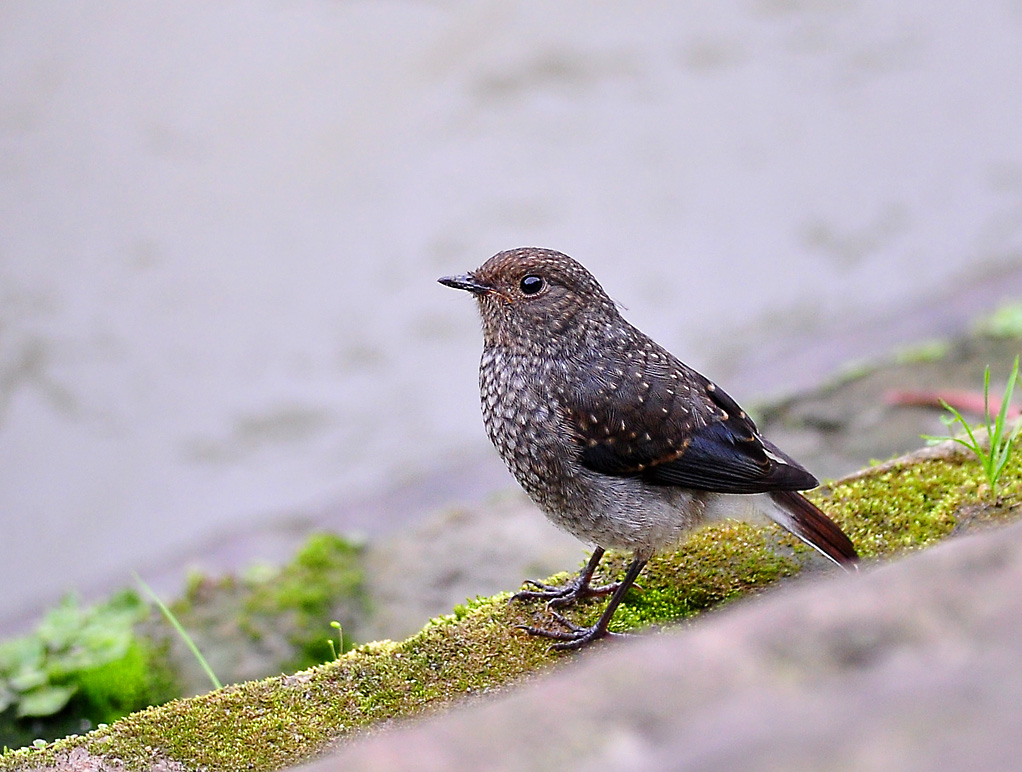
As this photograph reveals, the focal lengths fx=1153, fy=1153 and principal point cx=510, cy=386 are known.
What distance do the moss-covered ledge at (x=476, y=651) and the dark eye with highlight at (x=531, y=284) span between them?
0.90 metres

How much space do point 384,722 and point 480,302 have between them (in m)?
1.30

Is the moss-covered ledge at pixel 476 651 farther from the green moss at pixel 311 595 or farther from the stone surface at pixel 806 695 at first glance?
the stone surface at pixel 806 695

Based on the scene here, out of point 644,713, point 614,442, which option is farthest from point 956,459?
point 644,713

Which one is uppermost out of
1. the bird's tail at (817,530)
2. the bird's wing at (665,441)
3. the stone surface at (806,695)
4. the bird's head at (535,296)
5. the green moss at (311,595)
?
the bird's head at (535,296)

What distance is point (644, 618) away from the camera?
3322mm

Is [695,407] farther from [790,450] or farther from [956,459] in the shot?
[790,450]

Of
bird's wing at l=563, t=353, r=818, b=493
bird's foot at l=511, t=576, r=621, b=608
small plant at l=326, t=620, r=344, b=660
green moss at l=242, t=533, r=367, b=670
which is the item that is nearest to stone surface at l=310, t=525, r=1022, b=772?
bird's wing at l=563, t=353, r=818, b=493

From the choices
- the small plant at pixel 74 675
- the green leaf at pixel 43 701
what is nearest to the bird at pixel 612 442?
the small plant at pixel 74 675

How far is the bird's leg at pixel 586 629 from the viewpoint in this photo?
124 inches

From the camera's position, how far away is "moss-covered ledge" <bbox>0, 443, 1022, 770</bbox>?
282 centimetres

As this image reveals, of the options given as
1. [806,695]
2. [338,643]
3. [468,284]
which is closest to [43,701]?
[338,643]

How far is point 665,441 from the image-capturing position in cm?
318

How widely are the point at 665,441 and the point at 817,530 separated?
490 mm

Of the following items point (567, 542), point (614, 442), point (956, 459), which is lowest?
point (567, 542)
